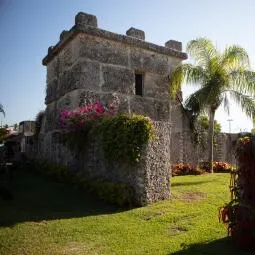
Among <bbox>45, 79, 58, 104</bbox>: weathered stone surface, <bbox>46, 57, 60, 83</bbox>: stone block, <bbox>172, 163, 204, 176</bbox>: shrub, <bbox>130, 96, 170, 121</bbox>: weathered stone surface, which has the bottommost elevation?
<bbox>172, 163, 204, 176</bbox>: shrub

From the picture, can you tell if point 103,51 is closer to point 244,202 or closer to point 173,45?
point 173,45

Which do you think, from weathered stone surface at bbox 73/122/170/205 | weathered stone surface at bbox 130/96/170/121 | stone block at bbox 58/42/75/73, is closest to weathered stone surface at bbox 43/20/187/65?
stone block at bbox 58/42/75/73

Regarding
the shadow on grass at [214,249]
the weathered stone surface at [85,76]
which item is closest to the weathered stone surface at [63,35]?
the weathered stone surface at [85,76]

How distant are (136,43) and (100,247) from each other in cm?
974

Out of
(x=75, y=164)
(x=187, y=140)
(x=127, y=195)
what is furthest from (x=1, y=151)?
(x=187, y=140)

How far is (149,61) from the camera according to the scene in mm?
14062

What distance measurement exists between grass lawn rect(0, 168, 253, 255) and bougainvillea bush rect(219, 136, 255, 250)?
0.25 meters

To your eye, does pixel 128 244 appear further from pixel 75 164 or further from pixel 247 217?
pixel 75 164

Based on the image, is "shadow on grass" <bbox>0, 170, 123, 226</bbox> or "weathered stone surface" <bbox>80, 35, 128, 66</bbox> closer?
"shadow on grass" <bbox>0, 170, 123, 226</bbox>

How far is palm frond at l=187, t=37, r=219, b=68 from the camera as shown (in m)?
14.7

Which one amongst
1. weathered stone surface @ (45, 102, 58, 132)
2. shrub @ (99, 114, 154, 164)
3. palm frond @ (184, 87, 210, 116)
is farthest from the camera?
weathered stone surface @ (45, 102, 58, 132)

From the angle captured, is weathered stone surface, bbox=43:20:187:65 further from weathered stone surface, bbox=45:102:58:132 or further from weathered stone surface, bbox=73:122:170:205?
weathered stone surface, bbox=73:122:170:205

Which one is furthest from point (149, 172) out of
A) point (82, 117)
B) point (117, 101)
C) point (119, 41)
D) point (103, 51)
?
point (119, 41)

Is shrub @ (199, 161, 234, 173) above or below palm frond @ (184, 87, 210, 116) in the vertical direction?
below
